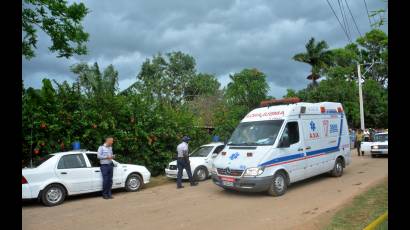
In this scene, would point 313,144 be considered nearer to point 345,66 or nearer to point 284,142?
point 284,142

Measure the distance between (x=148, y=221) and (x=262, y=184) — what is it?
3.26m

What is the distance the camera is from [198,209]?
337 inches

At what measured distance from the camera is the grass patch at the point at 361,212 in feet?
21.7

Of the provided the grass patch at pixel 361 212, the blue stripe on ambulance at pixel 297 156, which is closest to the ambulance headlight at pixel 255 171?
the blue stripe on ambulance at pixel 297 156

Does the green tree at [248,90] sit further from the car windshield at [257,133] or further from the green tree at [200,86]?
the car windshield at [257,133]

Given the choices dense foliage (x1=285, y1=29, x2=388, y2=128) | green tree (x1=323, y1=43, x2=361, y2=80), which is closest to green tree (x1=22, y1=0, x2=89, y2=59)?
dense foliage (x1=285, y1=29, x2=388, y2=128)

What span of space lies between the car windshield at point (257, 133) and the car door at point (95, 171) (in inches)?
163

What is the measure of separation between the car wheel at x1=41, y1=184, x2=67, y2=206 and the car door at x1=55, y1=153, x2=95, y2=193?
21cm

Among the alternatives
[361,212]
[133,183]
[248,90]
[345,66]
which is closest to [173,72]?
[248,90]

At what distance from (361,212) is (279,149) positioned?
288cm

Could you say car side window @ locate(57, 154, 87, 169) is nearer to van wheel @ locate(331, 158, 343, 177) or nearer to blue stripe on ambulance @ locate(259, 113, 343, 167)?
blue stripe on ambulance @ locate(259, 113, 343, 167)

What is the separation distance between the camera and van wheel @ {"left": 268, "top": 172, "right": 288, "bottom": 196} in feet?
31.4
